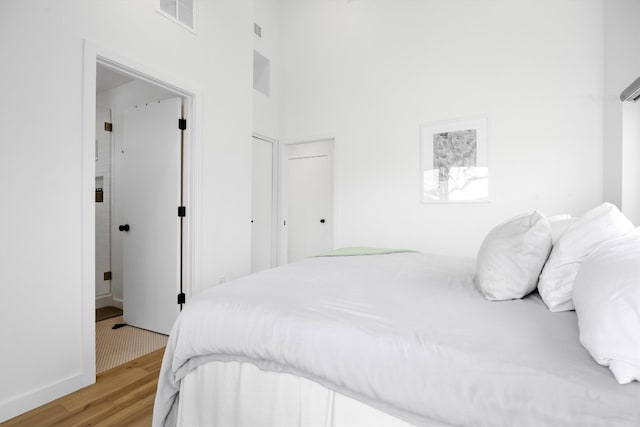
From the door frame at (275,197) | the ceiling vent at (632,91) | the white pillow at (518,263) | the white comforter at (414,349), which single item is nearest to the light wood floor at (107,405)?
the white comforter at (414,349)

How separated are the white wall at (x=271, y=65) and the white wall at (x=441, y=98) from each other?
0.42 ft

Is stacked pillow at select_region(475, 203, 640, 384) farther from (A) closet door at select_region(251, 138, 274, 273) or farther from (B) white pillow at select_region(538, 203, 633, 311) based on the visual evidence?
(A) closet door at select_region(251, 138, 274, 273)

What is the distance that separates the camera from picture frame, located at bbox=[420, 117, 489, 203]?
10.9 feet

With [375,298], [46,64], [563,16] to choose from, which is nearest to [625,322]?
[375,298]

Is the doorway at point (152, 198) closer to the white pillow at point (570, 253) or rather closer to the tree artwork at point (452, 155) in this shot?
the white pillow at point (570, 253)

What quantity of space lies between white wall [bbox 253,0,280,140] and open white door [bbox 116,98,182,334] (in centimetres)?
148

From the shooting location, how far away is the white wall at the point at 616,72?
243 cm

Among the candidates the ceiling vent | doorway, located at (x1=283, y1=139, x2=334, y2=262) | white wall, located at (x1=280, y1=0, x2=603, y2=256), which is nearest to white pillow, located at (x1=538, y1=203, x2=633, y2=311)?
the ceiling vent

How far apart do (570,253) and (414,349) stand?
658 millimetres

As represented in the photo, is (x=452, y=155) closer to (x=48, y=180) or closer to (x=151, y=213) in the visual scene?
(x=151, y=213)

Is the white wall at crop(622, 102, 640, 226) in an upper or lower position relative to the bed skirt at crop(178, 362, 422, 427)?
upper

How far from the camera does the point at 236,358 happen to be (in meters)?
1.16

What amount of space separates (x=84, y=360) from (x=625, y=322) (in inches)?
97.1

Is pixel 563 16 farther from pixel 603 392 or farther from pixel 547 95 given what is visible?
pixel 603 392
